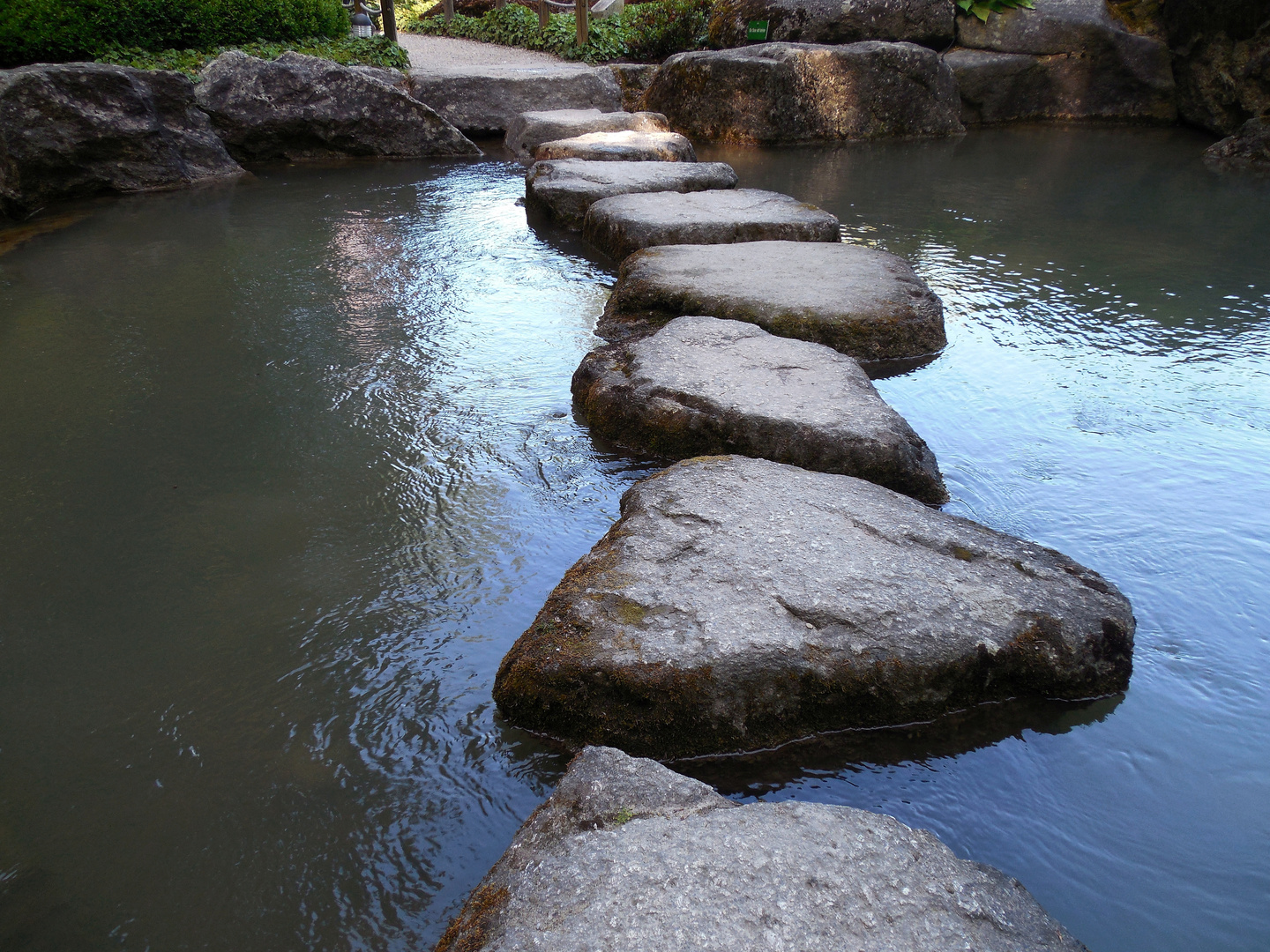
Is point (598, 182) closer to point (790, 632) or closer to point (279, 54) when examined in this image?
point (790, 632)

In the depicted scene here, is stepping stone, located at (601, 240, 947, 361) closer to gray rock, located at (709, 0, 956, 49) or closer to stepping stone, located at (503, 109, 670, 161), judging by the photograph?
stepping stone, located at (503, 109, 670, 161)

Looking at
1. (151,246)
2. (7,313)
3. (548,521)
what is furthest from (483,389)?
(151,246)

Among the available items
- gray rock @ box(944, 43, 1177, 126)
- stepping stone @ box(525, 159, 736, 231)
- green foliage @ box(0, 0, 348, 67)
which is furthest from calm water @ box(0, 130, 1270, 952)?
gray rock @ box(944, 43, 1177, 126)

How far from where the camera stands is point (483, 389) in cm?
337

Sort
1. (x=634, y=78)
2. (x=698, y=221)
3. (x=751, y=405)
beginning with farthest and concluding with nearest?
1. (x=634, y=78)
2. (x=698, y=221)
3. (x=751, y=405)

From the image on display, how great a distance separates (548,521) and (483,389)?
39.0 inches

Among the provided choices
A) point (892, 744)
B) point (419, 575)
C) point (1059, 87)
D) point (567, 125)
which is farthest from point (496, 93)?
point (892, 744)

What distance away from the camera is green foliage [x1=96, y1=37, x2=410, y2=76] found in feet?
29.1

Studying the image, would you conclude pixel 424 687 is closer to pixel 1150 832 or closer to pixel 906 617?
pixel 906 617

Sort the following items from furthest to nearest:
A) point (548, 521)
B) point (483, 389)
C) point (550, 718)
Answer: point (483, 389), point (548, 521), point (550, 718)

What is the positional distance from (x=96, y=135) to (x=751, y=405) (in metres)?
6.09

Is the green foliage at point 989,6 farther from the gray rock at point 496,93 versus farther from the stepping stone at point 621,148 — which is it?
the stepping stone at point 621,148

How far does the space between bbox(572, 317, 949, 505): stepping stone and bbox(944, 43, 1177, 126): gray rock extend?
29.7 ft

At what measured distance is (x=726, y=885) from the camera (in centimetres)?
126
